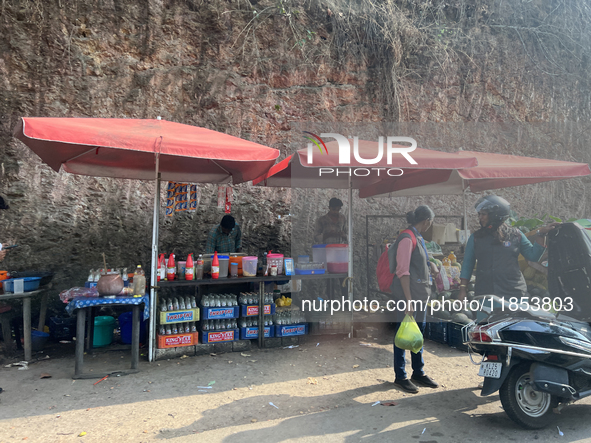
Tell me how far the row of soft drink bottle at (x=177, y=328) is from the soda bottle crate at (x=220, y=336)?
0.56 feet

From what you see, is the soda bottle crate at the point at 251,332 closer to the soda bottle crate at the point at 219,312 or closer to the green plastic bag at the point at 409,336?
the soda bottle crate at the point at 219,312

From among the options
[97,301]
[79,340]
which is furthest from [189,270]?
[79,340]

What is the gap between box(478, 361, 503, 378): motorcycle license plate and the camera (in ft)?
11.3

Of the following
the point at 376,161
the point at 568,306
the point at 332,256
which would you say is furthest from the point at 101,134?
the point at 568,306

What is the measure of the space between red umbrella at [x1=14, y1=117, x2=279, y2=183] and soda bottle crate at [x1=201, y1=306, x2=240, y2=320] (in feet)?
6.52

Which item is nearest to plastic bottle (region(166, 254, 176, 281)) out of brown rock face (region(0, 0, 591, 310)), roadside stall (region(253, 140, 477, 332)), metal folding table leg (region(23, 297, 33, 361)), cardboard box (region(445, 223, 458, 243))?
metal folding table leg (region(23, 297, 33, 361))

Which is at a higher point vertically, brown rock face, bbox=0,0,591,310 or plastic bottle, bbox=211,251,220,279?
brown rock face, bbox=0,0,591,310

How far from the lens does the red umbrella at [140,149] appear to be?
4.16m

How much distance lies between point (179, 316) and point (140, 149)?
2.21 m

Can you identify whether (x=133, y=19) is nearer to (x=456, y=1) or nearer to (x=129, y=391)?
(x=129, y=391)

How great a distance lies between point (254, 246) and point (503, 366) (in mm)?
5788

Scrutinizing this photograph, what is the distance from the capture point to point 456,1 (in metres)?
11.3

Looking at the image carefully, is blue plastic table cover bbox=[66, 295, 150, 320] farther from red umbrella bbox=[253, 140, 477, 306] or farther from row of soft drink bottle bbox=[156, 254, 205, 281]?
red umbrella bbox=[253, 140, 477, 306]

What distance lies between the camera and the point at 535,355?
3348 millimetres
